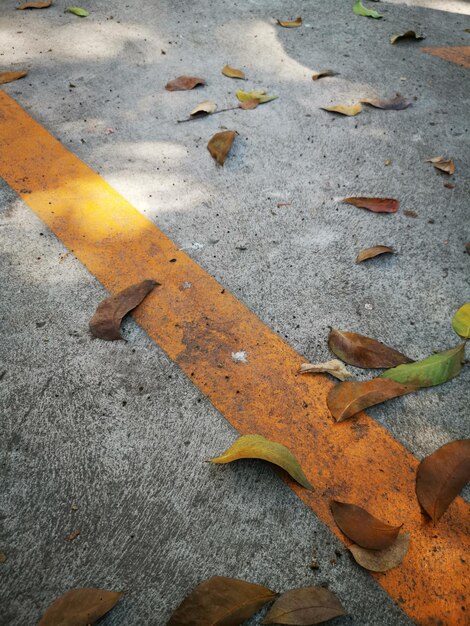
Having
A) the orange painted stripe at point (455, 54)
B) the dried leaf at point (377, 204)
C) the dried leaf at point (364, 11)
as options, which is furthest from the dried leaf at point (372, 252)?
Answer: the dried leaf at point (364, 11)

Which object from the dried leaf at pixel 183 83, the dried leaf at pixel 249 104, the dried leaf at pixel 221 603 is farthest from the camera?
the dried leaf at pixel 183 83

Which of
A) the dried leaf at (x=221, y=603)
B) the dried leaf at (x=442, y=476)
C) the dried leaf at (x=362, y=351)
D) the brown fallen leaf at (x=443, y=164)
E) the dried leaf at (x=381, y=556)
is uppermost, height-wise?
the brown fallen leaf at (x=443, y=164)

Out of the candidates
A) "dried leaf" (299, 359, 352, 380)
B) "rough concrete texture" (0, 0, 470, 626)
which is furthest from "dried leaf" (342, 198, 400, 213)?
"dried leaf" (299, 359, 352, 380)

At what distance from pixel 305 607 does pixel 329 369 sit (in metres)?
0.73

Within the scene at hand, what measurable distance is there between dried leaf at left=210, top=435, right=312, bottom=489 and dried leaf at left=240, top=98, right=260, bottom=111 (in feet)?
7.32

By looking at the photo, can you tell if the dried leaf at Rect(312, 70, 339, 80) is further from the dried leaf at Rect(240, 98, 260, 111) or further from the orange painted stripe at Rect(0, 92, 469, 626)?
the orange painted stripe at Rect(0, 92, 469, 626)

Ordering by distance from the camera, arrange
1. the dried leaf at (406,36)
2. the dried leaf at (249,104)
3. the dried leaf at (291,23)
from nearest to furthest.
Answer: the dried leaf at (249,104) < the dried leaf at (406,36) < the dried leaf at (291,23)

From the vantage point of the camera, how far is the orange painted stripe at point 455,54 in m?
3.66

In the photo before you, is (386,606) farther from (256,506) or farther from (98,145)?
(98,145)

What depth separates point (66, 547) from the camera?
1.33m

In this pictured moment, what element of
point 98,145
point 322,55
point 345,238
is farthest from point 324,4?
point 345,238

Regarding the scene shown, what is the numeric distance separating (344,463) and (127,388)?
2.31ft

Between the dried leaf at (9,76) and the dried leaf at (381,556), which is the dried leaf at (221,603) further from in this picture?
the dried leaf at (9,76)

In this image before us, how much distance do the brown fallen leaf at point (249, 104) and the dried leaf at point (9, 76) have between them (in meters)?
1.41
